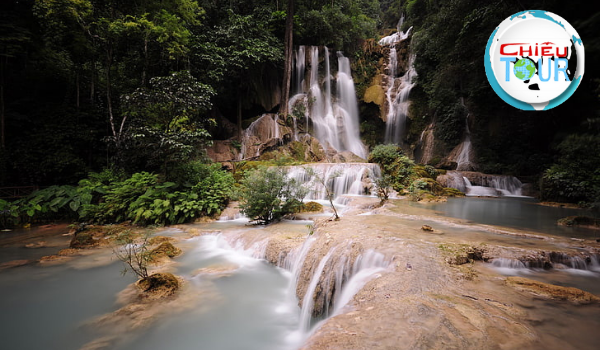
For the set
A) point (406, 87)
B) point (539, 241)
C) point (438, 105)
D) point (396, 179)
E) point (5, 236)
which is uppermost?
point (406, 87)

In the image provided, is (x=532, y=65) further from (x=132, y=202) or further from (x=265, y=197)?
(x=132, y=202)

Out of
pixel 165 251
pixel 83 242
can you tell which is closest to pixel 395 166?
pixel 165 251

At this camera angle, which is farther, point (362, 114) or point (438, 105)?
point (362, 114)

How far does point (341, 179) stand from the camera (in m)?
12.3

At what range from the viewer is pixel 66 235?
23.0 ft

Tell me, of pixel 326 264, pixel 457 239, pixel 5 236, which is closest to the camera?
pixel 326 264

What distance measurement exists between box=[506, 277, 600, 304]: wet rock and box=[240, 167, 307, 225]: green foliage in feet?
18.1

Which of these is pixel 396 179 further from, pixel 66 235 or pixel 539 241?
pixel 66 235

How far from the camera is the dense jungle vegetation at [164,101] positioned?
27.6ft

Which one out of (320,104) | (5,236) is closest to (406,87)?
(320,104)

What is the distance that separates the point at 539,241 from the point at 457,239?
59.2 inches

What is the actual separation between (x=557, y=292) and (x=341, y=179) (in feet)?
32.5

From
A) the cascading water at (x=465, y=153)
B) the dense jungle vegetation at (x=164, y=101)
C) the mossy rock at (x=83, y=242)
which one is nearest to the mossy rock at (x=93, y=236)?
the mossy rock at (x=83, y=242)

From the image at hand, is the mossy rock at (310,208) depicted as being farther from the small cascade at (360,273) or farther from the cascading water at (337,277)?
the small cascade at (360,273)
